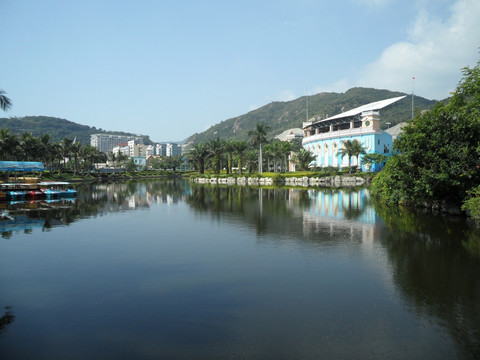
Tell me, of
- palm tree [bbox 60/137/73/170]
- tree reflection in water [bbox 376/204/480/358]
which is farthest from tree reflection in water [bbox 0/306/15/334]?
palm tree [bbox 60/137/73/170]

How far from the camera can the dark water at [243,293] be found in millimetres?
8336

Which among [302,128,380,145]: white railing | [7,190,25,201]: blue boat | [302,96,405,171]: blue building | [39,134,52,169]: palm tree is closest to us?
[7,190,25,201]: blue boat

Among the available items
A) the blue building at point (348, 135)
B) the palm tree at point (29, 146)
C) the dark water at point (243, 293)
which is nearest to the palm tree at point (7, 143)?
the palm tree at point (29, 146)

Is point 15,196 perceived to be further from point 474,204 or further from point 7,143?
point 474,204

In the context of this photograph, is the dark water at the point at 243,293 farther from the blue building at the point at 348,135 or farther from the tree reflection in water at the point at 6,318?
the blue building at the point at 348,135

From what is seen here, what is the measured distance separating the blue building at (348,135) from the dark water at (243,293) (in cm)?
6848

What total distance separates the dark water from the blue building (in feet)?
225

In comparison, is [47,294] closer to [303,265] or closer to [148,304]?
[148,304]

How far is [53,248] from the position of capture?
1817 cm

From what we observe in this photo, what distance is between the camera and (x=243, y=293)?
11.5 meters

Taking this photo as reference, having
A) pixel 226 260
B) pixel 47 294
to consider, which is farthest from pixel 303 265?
pixel 47 294

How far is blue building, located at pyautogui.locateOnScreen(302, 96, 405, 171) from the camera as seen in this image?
3430 inches

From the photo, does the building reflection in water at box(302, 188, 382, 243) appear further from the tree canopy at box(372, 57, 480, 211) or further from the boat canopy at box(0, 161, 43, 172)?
the boat canopy at box(0, 161, 43, 172)

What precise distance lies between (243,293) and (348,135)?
282 ft
